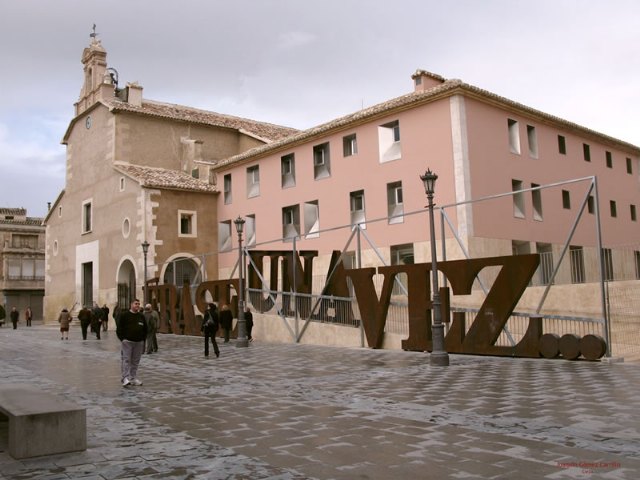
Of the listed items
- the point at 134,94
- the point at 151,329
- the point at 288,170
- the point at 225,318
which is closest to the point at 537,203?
the point at 288,170

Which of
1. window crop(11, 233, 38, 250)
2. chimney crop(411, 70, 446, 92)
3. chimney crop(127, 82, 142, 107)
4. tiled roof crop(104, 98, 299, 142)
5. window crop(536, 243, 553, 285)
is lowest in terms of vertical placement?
window crop(536, 243, 553, 285)

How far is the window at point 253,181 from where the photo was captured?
3588cm

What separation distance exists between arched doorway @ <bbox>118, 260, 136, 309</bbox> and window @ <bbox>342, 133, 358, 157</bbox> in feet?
49.1

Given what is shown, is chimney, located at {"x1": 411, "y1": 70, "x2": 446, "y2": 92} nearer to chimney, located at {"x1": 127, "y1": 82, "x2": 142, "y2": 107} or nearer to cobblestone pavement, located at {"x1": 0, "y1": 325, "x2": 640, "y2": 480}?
cobblestone pavement, located at {"x1": 0, "y1": 325, "x2": 640, "y2": 480}

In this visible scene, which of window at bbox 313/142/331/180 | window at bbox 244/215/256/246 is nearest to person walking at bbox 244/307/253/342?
window at bbox 313/142/331/180

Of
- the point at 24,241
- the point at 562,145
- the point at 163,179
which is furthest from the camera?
the point at 24,241

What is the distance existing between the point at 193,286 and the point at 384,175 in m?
10.2

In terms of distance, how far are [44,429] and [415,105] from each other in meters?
22.9

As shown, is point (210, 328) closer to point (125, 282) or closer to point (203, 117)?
point (125, 282)

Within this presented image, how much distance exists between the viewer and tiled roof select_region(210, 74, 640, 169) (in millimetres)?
25734

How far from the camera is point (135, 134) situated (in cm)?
3934

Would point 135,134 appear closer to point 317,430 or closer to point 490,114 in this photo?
point 490,114

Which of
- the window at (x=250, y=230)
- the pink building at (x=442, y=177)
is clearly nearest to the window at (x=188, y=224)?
the pink building at (x=442, y=177)

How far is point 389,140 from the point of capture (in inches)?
1127
